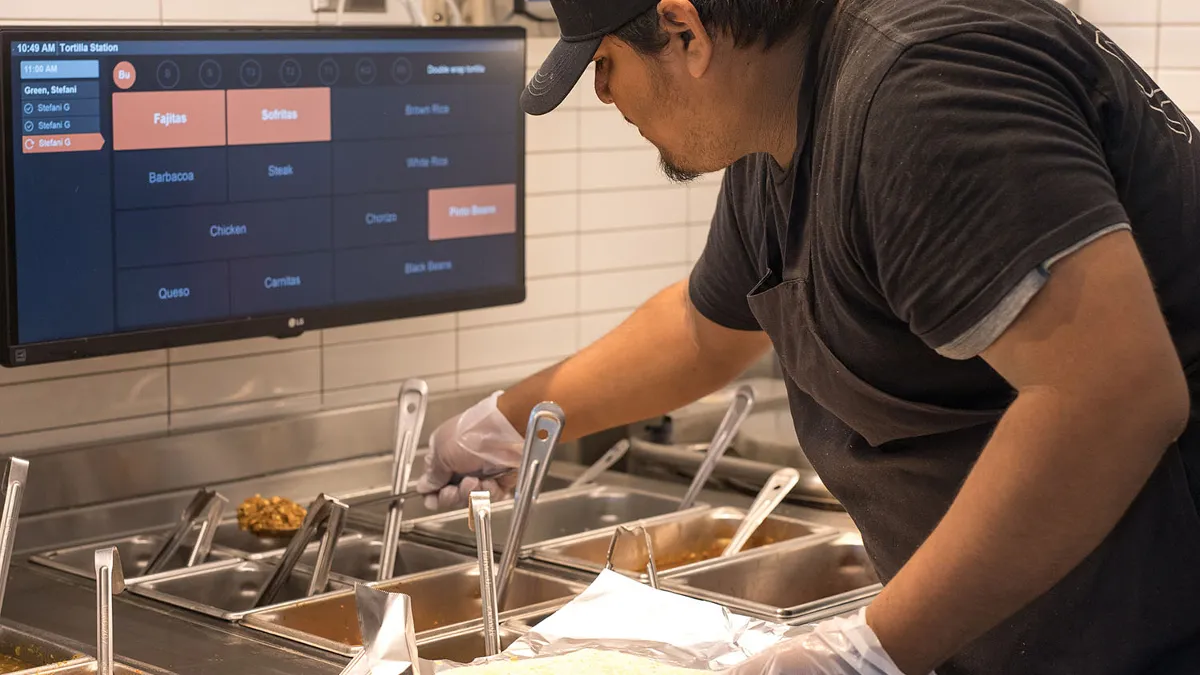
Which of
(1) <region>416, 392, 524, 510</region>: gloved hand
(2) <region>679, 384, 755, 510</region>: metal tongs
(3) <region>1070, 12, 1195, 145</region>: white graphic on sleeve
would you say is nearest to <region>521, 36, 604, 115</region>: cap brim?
(3) <region>1070, 12, 1195, 145</region>: white graphic on sleeve

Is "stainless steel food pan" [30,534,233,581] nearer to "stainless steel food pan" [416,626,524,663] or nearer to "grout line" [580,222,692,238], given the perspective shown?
"stainless steel food pan" [416,626,524,663]

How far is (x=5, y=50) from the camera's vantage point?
188cm

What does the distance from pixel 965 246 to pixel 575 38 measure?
427 mm

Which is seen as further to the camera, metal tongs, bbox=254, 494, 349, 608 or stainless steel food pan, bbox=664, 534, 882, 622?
stainless steel food pan, bbox=664, 534, 882, 622

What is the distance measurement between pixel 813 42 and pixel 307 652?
827 mm

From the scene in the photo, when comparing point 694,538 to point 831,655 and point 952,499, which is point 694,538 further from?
point 831,655

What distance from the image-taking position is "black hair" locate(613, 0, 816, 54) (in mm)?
1271

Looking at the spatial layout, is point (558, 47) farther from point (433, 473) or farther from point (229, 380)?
point (229, 380)

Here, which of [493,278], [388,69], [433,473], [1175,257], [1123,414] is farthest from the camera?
[493,278]

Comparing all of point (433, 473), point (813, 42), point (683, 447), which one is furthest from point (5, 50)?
point (683, 447)

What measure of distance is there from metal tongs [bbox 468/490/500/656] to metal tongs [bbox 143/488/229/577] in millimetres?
590

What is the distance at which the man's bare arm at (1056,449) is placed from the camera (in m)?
1.05

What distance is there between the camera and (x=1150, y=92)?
1.27 m

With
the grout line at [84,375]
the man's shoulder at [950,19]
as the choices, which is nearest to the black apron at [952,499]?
the man's shoulder at [950,19]
